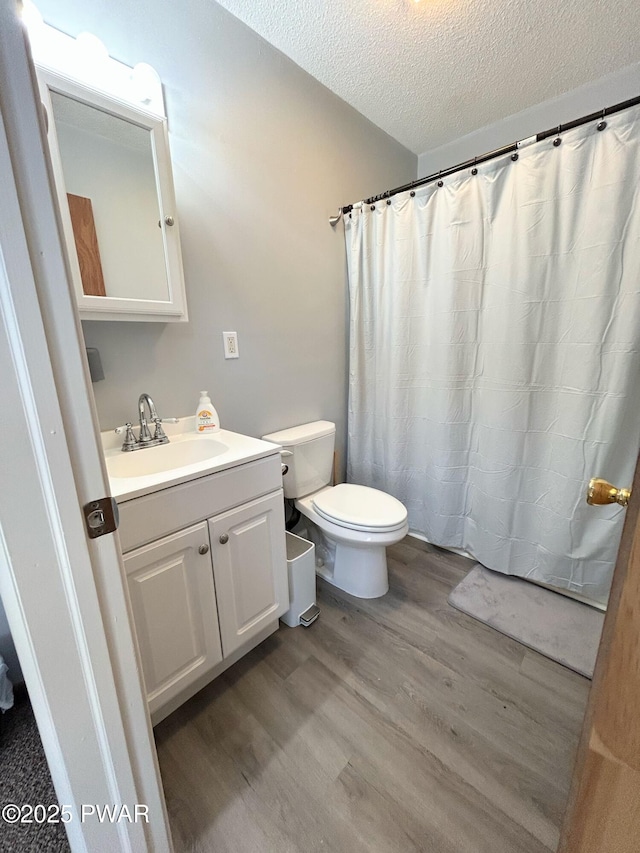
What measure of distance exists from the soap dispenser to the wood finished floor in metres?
0.91

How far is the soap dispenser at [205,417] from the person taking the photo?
1.39 m

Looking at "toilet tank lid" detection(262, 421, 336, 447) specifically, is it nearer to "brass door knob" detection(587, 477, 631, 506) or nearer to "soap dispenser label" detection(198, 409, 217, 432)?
"soap dispenser label" detection(198, 409, 217, 432)

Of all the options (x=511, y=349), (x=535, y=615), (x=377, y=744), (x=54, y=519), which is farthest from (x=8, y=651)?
(x=511, y=349)

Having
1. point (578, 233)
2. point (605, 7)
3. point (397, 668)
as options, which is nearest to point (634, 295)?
point (578, 233)

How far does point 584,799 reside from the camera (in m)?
0.44

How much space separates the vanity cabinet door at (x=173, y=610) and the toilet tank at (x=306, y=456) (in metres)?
0.64

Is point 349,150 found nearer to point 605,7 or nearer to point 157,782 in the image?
point 605,7

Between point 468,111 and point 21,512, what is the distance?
2.45 meters

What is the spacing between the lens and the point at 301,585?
1458 mm

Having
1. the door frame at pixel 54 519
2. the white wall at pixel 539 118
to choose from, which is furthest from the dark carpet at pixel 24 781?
the white wall at pixel 539 118

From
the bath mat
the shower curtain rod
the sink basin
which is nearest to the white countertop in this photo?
the sink basin

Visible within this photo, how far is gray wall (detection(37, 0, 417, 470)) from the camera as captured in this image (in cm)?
119

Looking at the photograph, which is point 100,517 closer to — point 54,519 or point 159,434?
point 54,519

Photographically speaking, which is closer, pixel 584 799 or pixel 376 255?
pixel 584 799
